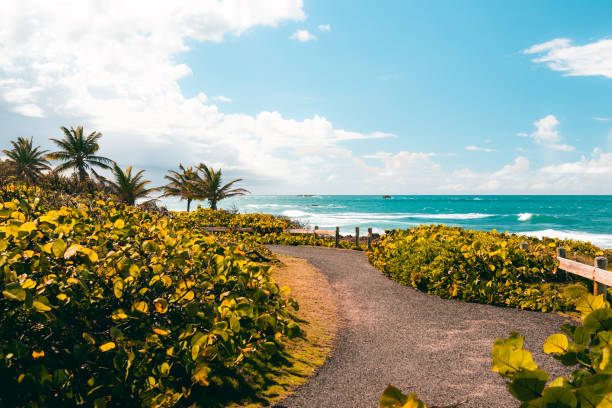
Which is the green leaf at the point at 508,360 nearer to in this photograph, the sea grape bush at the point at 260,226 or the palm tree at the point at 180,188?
the sea grape bush at the point at 260,226

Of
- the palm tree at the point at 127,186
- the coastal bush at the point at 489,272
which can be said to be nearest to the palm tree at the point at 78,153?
the palm tree at the point at 127,186

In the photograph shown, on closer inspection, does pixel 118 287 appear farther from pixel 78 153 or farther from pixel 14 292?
pixel 78 153

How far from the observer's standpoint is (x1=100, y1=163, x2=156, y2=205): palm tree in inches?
1109

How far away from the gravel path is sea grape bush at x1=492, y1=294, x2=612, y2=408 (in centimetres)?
329

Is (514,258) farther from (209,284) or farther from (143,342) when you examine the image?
(143,342)

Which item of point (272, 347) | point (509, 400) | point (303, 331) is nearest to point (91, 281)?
point (272, 347)

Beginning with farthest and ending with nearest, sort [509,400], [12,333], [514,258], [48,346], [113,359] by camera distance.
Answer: [514,258] < [509,400] < [113,359] < [48,346] < [12,333]

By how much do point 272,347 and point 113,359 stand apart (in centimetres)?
145

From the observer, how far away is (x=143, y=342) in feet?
10.3

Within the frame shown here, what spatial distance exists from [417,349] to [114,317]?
4.56 metres

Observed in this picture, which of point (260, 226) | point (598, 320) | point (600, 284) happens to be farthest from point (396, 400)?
point (260, 226)

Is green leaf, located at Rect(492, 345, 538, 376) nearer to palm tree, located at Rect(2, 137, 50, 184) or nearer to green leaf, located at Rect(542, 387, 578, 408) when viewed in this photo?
green leaf, located at Rect(542, 387, 578, 408)

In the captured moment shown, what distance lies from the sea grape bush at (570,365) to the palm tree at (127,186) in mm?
30906

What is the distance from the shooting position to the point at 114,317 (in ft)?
9.50
